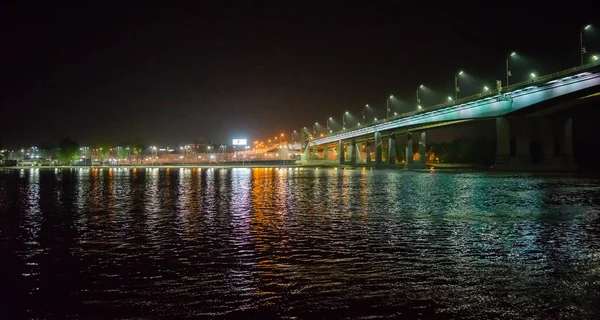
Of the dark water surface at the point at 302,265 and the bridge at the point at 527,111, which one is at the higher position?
the bridge at the point at 527,111

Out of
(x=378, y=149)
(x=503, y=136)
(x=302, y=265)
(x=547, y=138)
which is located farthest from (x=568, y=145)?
(x=302, y=265)

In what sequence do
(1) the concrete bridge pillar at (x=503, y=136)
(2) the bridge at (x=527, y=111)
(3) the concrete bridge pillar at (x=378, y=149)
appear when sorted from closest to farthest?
(2) the bridge at (x=527, y=111)
(1) the concrete bridge pillar at (x=503, y=136)
(3) the concrete bridge pillar at (x=378, y=149)

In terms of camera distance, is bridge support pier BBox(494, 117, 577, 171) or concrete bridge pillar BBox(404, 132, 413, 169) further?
concrete bridge pillar BBox(404, 132, 413, 169)

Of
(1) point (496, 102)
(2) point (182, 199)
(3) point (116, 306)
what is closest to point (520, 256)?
(3) point (116, 306)

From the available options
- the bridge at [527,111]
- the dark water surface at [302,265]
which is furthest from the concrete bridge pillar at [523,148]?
the dark water surface at [302,265]

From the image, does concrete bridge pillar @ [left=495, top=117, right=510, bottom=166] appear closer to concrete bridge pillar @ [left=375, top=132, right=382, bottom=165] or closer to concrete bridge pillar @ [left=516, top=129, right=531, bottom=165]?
concrete bridge pillar @ [left=516, top=129, right=531, bottom=165]

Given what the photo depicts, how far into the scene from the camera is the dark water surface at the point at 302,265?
10.9 metres

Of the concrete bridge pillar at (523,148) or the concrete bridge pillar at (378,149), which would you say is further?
the concrete bridge pillar at (378,149)

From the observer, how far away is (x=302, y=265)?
14.7m

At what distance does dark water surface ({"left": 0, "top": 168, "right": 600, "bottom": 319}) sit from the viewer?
35.6 feet

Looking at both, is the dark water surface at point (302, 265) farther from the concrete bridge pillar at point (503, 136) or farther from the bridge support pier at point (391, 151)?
the bridge support pier at point (391, 151)

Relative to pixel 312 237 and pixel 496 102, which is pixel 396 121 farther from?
pixel 312 237

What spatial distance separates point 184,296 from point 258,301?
5.33 ft

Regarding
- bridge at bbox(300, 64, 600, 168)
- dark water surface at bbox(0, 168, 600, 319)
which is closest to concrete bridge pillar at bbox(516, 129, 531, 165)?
bridge at bbox(300, 64, 600, 168)
